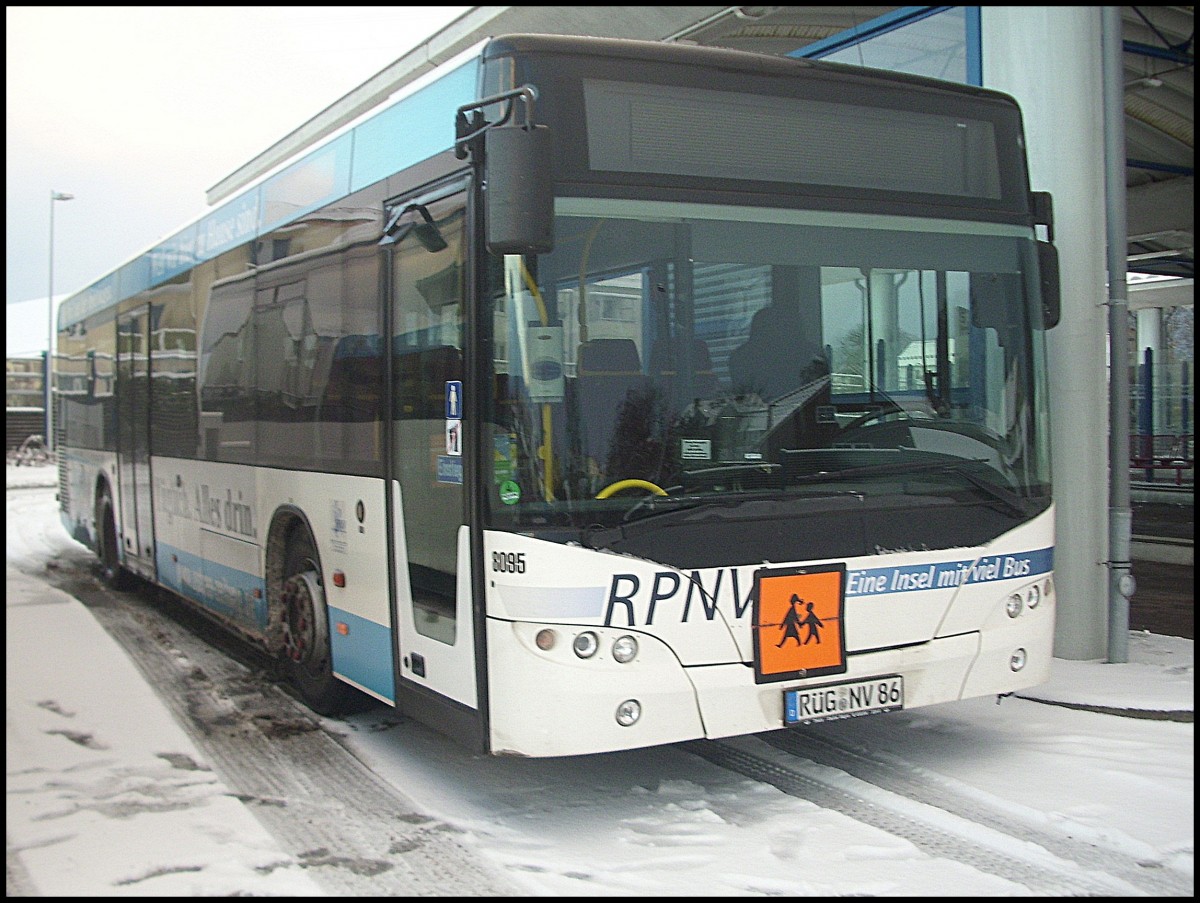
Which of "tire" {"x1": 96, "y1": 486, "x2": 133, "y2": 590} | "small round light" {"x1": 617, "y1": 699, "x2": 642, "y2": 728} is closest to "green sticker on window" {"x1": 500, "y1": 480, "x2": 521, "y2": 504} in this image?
"small round light" {"x1": 617, "y1": 699, "x2": 642, "y2": 728}

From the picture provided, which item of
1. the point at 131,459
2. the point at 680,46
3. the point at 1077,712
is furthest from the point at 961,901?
the point at 131,459

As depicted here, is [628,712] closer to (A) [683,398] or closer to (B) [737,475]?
(B) [737,475]

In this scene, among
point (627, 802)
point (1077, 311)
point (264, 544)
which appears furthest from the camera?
point (1077, 311)

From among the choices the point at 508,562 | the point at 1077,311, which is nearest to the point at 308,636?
the point at 508,562

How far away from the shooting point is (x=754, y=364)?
4.93 meters

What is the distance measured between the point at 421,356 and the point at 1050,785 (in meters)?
3.31

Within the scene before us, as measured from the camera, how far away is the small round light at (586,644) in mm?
4625

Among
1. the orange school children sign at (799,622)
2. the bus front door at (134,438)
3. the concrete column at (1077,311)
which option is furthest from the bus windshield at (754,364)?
the bus front door at (134,438)

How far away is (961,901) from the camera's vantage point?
4.04 metres

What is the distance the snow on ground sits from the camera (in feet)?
14.3

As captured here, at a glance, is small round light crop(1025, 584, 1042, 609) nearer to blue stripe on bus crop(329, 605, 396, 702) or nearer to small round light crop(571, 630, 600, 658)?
small round light crop(571, 630, 600, 658)

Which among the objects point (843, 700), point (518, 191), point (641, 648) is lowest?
point (843, 700)

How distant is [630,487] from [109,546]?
353 inches

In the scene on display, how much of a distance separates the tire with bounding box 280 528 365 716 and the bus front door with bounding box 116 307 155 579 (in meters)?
3.69
